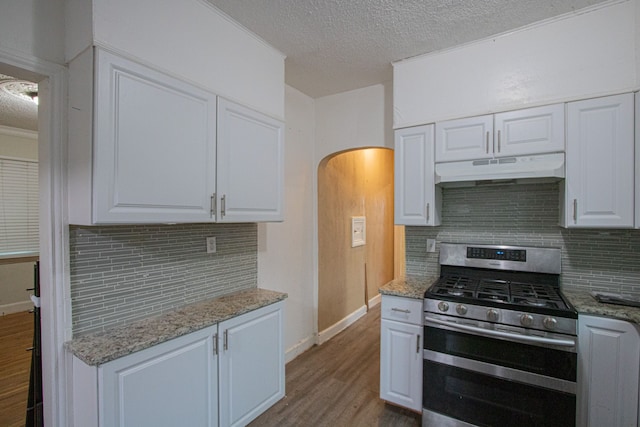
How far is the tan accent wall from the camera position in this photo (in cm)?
348

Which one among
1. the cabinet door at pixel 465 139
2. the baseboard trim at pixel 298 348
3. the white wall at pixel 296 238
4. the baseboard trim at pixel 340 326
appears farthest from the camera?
the baseboard trim at pixel 340 326

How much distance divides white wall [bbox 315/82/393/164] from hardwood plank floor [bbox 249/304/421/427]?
2051mm

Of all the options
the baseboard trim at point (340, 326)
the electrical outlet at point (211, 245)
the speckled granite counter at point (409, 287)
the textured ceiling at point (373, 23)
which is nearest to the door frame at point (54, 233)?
the electrical outlet at point (211, 245)

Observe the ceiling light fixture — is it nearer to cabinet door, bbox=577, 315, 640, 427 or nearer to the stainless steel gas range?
the stainless steel gas range

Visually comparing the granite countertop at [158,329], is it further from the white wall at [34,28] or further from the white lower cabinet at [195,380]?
the white wall at [34,28]

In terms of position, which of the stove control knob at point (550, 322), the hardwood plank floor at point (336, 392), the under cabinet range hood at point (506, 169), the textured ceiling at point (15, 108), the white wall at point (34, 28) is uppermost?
the textured ceiling at point (15, 108)

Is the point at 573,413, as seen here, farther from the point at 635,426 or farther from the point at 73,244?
the point at 73,244

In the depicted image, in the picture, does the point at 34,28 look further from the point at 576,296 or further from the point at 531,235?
the point at 576,296

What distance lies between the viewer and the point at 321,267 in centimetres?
343

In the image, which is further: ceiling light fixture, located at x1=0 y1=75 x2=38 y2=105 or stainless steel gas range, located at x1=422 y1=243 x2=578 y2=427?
ceiling light fixture, located at x1=0 y1=75 x2=38 y2=105

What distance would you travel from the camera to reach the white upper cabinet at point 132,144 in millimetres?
1333

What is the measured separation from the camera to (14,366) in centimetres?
289

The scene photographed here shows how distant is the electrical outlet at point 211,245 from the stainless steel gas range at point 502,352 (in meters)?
1.53

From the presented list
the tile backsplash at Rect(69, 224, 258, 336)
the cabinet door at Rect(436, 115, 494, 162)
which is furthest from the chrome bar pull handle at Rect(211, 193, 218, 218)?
the cabinet door at Rect(436, 115, 494, 162)
